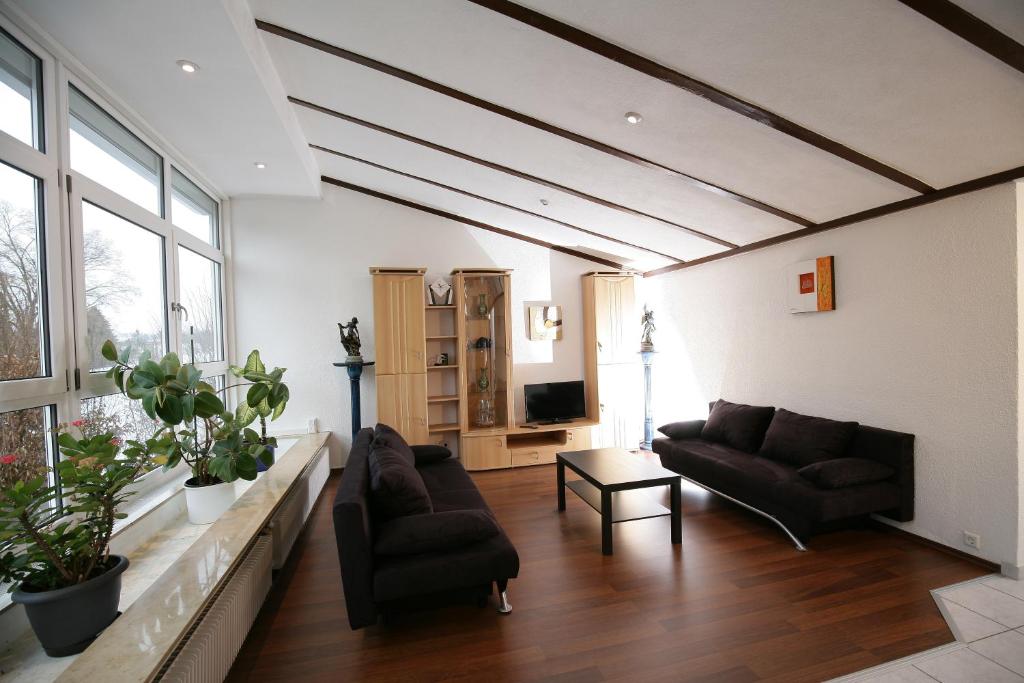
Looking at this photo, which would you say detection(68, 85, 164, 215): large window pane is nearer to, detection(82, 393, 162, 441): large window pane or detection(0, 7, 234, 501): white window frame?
detection(0, 7, 234, 501): white window frame

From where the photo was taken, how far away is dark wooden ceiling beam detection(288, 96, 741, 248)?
11.7 feet

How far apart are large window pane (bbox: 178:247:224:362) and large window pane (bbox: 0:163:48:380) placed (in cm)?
169

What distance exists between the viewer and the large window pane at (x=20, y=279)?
6.32 ft

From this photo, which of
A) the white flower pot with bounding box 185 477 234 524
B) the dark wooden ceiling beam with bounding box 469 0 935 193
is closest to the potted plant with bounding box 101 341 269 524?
the white flower pot with bounding box 185 477 234 524

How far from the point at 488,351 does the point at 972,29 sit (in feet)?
14.7

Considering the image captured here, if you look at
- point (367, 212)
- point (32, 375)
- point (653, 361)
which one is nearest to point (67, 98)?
point (32, 375)

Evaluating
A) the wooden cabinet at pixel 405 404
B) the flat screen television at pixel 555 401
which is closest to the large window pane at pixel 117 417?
the wooden cabinet at pixel 405 404

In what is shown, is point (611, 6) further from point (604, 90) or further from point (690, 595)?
point (690, 595)

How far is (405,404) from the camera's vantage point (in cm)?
511

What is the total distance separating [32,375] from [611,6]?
119 inches

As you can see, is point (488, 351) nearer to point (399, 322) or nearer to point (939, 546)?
point (399, 322)

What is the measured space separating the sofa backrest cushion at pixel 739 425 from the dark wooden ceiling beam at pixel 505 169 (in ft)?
5.23

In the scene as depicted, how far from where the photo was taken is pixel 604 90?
2.59m

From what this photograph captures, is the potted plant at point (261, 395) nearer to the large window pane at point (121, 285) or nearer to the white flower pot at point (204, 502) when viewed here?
the white flower pot at point (204, 502)
